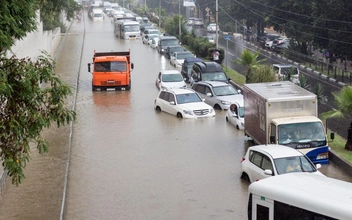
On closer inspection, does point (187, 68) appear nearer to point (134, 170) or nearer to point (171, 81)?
point (171, 81)

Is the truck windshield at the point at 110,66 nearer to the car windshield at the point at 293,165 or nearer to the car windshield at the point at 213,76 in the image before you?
the car windshield at the point at 213,76

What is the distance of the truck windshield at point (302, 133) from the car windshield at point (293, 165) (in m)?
3.11

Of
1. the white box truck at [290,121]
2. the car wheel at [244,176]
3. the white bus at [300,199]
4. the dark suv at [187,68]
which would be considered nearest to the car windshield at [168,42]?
the dark suv at [187,68]

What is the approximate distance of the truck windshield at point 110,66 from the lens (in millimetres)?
39625

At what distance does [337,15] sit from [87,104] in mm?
23971

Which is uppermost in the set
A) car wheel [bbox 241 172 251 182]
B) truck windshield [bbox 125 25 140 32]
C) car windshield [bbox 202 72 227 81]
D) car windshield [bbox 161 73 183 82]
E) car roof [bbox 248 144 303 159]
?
car roof [bbox 248 144 303 159]

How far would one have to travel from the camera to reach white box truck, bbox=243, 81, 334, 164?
72.5ft

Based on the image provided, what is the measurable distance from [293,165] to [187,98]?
547 inches

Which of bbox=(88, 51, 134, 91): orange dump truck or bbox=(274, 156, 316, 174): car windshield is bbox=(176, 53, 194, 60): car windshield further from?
bbox=(274, 156, 316, 174): car windshield

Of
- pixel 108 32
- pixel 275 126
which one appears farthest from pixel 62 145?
pixel 108 32

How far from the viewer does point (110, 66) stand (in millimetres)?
39781

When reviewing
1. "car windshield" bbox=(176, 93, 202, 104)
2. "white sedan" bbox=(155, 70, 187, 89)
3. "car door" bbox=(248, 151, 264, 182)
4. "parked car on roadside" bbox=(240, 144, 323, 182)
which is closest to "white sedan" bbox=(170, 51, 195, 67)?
"white sedan" bbox=(155, 70, 187, 89)

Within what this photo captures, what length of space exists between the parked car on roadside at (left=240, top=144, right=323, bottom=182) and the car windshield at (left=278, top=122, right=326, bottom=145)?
2659 millimetres

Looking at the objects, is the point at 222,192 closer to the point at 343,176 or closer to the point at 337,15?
the point at 343,176
